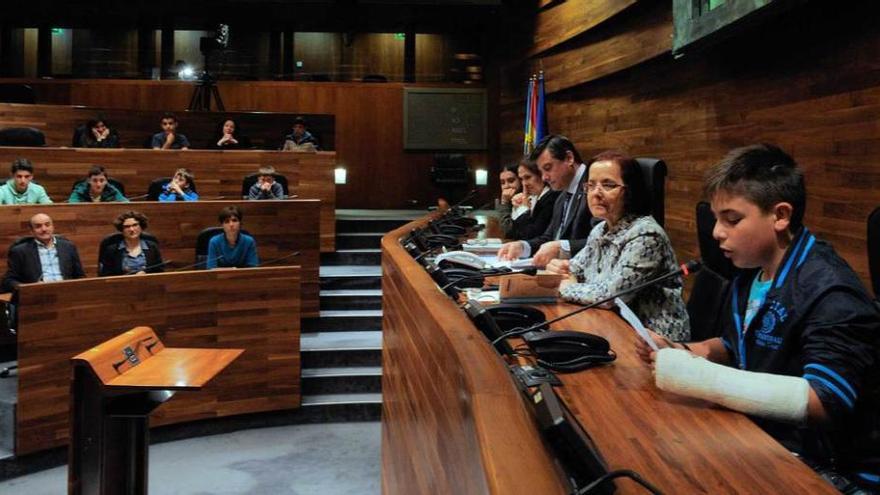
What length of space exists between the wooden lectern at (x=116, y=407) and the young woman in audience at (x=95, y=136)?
3.64 metres

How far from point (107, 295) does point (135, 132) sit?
2810mm

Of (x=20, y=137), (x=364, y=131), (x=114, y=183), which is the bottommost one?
(x=114, y=183)

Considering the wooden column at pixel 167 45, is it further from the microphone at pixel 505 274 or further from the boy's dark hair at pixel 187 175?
the microphone at pixel 505 274

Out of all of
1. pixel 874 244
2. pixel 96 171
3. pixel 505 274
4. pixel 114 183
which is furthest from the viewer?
pixel 114 183

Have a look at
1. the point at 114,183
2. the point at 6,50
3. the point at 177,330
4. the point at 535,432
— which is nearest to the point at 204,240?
the point at 177,330

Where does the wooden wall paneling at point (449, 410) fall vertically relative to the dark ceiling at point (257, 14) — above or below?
below

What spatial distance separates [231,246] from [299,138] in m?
2.23

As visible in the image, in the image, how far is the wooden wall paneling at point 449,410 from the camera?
576 millimetres

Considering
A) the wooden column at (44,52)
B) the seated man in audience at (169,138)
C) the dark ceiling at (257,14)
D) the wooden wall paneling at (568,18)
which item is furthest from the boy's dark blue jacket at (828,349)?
the wooden column at (44,52)

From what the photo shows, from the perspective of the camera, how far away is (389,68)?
8016 mm

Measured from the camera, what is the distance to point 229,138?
18.9 feet

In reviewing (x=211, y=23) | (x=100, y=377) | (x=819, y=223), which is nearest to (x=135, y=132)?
(x=211, y=23)

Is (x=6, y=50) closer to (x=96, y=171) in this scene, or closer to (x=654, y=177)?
(x=96, y=171)

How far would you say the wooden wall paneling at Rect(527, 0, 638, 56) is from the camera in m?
4.46
